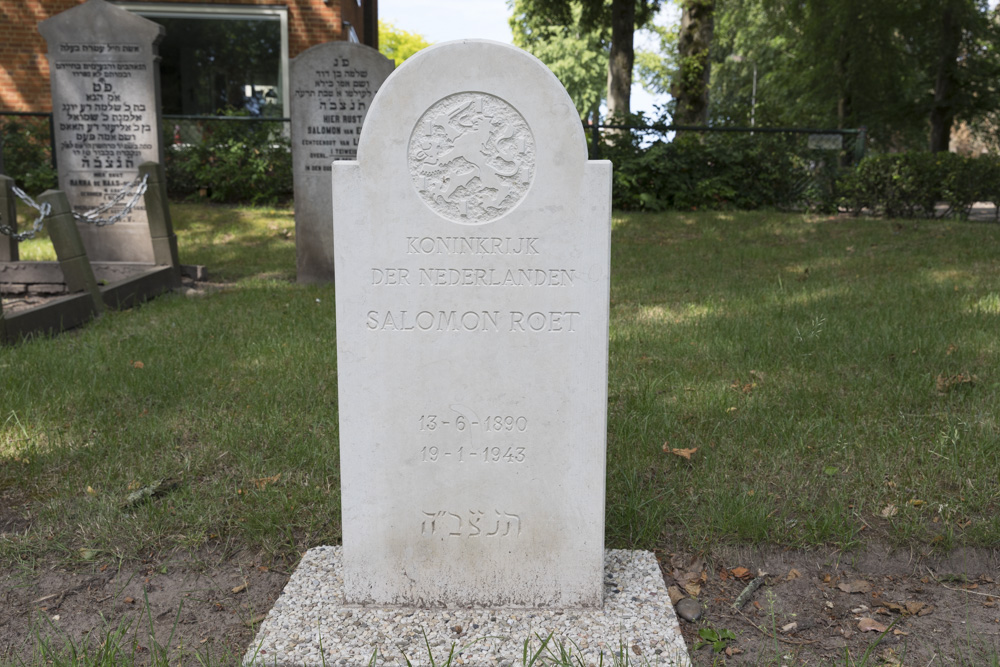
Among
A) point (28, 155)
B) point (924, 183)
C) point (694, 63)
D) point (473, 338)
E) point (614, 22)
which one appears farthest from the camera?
point (614, 22)

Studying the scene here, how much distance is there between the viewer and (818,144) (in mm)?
14438

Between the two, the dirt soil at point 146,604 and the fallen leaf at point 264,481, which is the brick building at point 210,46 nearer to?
the fallen leaf at point 264,481

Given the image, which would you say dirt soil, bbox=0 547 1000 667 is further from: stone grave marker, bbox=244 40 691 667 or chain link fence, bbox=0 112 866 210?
chain link fence, bbox=0 112 866 210

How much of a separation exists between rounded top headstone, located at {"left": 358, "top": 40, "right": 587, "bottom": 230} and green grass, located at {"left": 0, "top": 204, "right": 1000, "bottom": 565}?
5.40 feet

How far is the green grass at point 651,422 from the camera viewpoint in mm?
3510

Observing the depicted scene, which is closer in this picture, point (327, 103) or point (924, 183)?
point (327, 103)

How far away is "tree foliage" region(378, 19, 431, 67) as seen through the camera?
5422cm

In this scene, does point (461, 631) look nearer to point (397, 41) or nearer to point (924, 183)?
point (924, 183)

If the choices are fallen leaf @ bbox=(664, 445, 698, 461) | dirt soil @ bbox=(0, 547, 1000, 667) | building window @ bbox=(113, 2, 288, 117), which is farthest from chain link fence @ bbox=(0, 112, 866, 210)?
dirt soil @ bbox=(0, 547, 1000, 667)

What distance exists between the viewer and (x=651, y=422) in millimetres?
4438

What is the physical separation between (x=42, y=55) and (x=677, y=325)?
15.8 m

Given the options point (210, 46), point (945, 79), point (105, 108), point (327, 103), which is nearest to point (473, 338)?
point (327, 103)

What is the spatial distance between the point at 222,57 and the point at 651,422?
16031mm

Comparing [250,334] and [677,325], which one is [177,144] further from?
[677,325]
